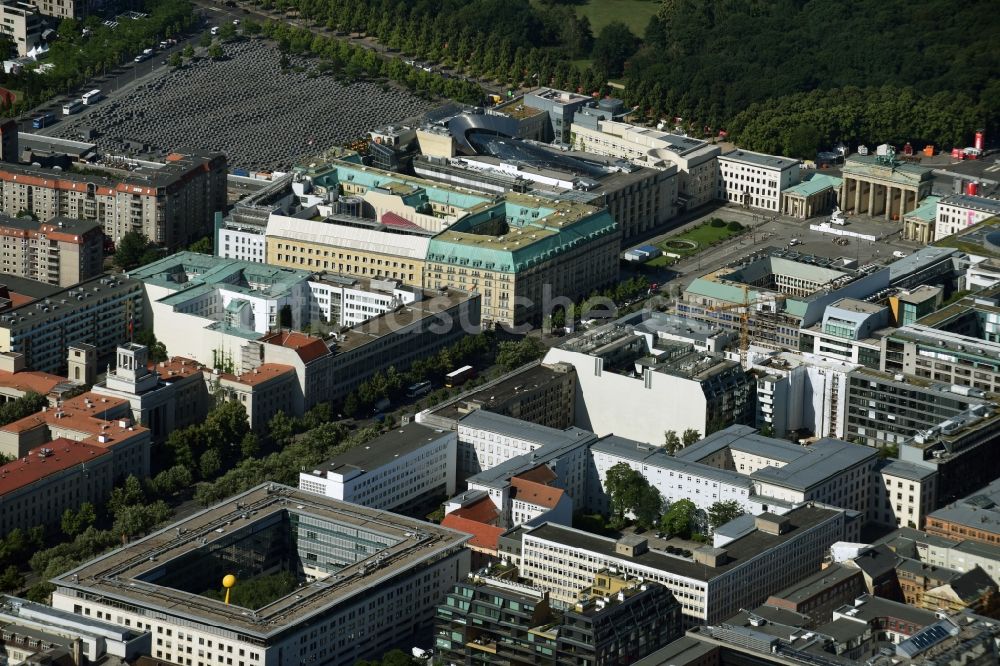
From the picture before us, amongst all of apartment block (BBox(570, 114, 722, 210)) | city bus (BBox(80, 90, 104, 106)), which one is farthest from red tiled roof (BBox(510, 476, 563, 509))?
city bus (BBox(80, 90, 104, 106))

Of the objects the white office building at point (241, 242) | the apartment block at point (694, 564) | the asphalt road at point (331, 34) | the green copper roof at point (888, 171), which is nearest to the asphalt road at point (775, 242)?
the green copper roof at point (888, 171)

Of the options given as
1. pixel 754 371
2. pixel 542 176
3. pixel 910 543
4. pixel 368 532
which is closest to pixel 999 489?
pixel 910 543

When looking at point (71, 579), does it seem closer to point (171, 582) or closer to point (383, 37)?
point (171, 582)

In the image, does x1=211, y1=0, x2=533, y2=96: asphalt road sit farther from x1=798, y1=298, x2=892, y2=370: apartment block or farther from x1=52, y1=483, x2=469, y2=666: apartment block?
x1=52, y1=483, x2=469, y2=666: apartment block

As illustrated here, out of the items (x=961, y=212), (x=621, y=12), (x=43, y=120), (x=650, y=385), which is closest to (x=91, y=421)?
(x=650, y=385)

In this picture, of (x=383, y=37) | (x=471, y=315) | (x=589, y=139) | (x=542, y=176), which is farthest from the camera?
(x=383, y=37)

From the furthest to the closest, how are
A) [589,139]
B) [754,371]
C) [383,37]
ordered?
1. [383,37]
2. [589,139]
3. [754,371]

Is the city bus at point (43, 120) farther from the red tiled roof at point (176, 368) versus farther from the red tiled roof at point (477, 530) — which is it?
the red tiled roof at point (477, 530)

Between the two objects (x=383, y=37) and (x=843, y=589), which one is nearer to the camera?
(x=843, y=589)
